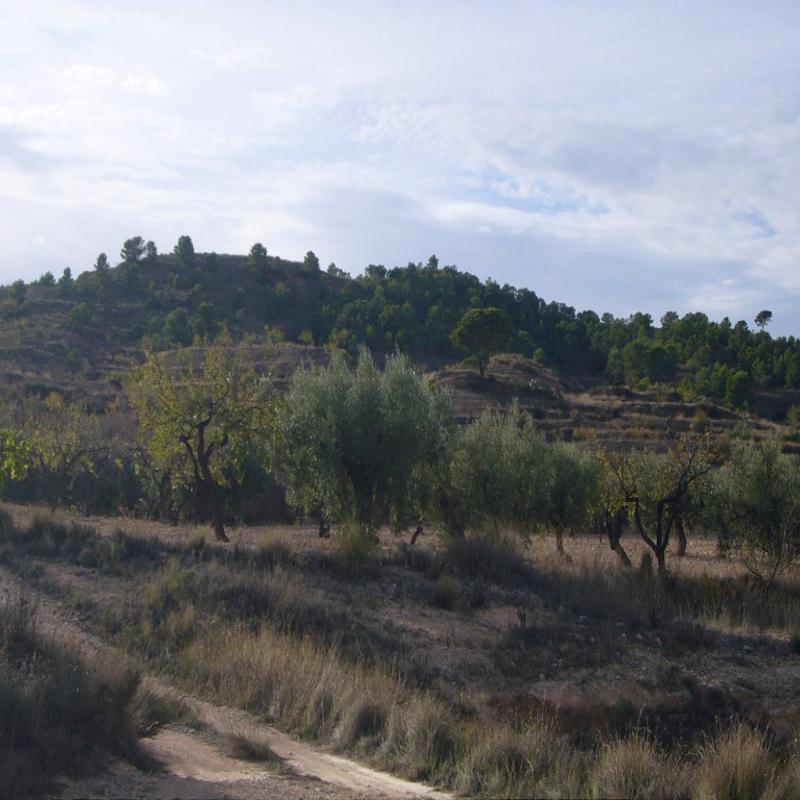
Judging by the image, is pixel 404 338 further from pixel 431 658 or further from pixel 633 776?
pixel 633 776

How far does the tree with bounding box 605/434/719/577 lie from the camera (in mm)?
Answer: 28422

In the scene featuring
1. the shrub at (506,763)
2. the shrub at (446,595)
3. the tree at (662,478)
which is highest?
the tree at (662,478)

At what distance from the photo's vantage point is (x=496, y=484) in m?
34.0

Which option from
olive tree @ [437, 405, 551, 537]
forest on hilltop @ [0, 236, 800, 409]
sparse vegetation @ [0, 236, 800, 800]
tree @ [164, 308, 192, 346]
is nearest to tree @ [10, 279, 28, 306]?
forest on hilltop @ [0, 236, 800, 409]

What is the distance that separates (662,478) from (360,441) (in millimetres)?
10810

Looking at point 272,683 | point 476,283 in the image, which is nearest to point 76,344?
point 476,283

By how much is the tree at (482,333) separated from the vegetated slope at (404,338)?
2.11 meters

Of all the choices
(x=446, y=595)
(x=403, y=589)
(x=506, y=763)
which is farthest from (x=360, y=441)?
(x=506, y=763)

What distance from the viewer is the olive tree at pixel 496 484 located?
3334 centimetres

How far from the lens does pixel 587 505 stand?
3616 cm

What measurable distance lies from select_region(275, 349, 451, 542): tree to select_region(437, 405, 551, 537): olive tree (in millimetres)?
6129

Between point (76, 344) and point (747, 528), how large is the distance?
55.6 m

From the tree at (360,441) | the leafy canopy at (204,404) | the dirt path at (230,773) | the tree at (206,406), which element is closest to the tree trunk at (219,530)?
the tree at (206,406)

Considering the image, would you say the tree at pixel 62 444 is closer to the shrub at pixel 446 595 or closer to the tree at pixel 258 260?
the shrub at pixel 446 595
